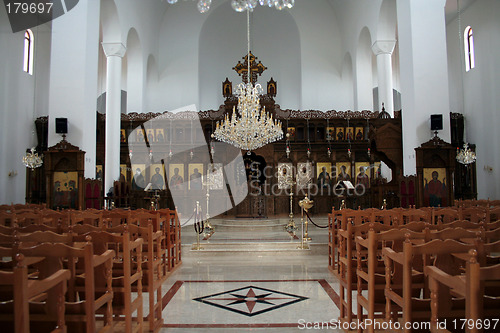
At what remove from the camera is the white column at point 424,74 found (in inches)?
453

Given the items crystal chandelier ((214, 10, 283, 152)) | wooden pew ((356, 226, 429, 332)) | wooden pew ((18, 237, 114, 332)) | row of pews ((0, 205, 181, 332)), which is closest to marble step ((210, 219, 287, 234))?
crystal chandelier ((214, 10, 283, 152))

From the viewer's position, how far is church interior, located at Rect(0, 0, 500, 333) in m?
4.07

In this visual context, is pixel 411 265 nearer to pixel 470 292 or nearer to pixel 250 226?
pixel 470 292

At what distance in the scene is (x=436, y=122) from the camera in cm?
1116

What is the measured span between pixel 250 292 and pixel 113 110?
36.7 ft

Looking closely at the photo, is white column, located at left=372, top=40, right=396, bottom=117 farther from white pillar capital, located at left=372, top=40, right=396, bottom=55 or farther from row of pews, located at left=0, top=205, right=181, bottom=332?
row of pews, located at left=0, top=205, right=181, bottom=332

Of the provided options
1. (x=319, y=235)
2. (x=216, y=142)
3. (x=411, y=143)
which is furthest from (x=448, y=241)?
(x=216, y=142)

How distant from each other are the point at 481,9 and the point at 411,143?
8561mm

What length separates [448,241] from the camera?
2.49 meters

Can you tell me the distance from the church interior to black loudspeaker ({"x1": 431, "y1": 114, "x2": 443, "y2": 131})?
5cm

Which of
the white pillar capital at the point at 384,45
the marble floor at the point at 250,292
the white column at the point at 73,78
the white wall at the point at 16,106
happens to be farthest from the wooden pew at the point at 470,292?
the white wall at the point at 16,106

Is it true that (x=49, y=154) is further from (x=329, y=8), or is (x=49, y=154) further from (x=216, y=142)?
(x=329, y=8)

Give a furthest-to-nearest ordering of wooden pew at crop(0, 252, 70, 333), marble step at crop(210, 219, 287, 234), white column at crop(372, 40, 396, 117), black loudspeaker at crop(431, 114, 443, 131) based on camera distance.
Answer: white column at crop(372, 40, 396, 117)
marble step at crop(210, 219, 287, 234)
black loudspeaker at crop(431, 114, 443, 131)
wooden pew at crop(0, 252, 70, 333)

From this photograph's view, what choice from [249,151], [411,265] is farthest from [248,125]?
[411,265]
